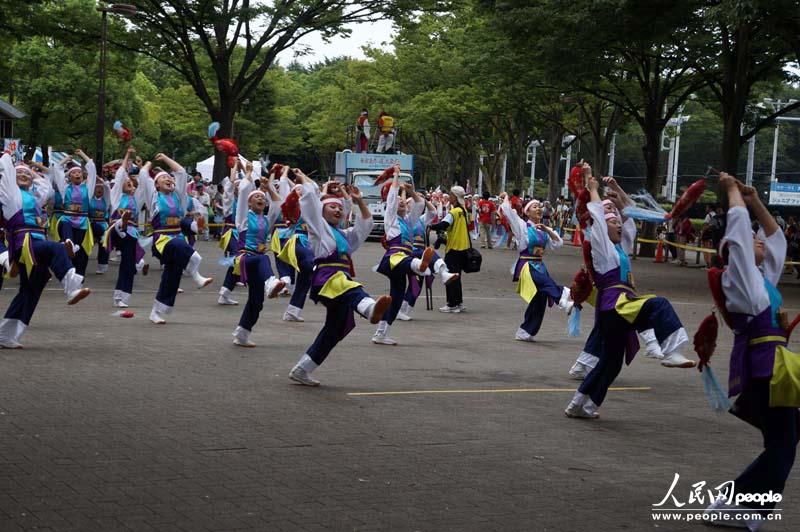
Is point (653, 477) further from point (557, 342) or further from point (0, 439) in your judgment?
point (557, 342)

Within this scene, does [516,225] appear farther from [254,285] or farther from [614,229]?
[614,229]

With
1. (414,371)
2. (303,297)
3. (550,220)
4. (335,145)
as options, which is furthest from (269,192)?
(335,145)

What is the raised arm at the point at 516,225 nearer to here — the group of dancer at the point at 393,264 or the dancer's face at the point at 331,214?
the group of dancer at the point at 393,264

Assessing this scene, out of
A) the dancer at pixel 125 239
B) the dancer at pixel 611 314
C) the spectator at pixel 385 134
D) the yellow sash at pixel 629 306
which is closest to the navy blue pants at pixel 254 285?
the dancer at pixel 125 239

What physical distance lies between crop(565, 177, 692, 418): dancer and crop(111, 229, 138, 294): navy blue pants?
28.5 feet

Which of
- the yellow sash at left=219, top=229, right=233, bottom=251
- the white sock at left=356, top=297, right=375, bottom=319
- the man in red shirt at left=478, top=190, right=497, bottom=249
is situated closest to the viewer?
the white sock at left=356, top=297, right=375, bottom=319

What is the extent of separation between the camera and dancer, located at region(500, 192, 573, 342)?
45.0 ft

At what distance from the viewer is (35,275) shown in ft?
37.4

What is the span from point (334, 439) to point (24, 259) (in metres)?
5.11

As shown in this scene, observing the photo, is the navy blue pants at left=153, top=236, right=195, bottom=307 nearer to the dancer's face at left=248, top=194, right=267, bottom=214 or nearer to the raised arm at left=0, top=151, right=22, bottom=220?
the dancer's face at left=248, top=194, right=267, bottom=214

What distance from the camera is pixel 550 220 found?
42.5 metres

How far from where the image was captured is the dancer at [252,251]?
1238cm

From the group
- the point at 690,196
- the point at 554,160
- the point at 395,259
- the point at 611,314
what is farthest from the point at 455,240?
the point at 554,160

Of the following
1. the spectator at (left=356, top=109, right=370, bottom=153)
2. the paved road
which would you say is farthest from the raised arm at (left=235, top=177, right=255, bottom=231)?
the spectator at (left=356, top=109, right=370, bottom=153)
